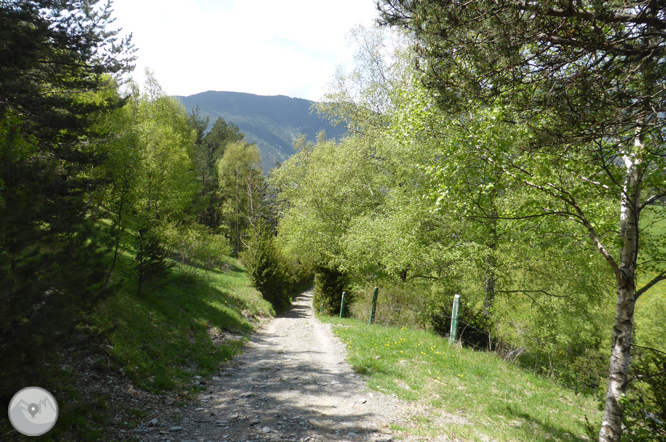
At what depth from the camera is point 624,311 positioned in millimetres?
4461

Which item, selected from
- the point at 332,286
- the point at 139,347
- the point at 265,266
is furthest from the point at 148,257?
the point at 332,286

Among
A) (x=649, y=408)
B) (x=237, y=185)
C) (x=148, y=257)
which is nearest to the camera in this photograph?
(x=649, y=408)

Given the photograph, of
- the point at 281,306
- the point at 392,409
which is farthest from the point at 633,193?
the point at 281,306

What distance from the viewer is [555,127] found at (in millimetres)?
4645

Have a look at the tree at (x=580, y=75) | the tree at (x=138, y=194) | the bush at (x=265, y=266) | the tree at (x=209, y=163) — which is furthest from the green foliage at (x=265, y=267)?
the tree at (x=580, y=75)

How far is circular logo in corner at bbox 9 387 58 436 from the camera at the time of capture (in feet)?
10.3

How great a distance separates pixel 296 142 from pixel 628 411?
33.9 metres

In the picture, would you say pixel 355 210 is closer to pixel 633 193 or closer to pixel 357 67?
pixel 357 67

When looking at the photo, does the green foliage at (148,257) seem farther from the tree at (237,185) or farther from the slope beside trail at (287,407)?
the tree at (237,185)

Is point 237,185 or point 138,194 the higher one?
point 237,185

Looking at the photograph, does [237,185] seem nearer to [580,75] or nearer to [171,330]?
[171,330]

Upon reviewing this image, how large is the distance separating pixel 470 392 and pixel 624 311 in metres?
3.24

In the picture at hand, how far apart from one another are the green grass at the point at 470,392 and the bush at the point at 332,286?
9.42 meters

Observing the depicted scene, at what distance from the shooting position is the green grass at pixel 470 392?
5133 millimetres
